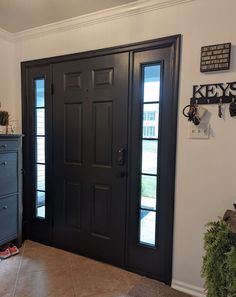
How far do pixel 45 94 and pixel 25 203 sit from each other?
128 centimetres

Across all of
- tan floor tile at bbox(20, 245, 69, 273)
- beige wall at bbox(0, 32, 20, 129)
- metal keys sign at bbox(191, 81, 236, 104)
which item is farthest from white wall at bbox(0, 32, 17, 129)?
metal keys sign at bbox(191, 81, 236, 104)

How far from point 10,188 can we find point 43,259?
0.79 metres

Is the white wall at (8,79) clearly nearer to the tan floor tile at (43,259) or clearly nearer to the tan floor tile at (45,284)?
the tan floor tile at (43,259)

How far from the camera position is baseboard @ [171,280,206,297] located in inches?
76.1

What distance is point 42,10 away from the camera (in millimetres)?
2182

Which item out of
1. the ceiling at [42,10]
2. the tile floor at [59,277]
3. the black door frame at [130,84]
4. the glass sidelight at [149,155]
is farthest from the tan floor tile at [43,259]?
the ceiling at [42,10]

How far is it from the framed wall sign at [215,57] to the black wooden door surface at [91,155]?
66 cm

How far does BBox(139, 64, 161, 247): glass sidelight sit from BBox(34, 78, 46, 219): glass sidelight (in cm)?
118

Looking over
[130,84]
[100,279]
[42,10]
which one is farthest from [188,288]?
[42,10]

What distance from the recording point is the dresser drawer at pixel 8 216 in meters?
2.42

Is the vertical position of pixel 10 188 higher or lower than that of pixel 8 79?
lower

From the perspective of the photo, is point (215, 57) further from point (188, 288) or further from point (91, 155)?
point (188, 288)

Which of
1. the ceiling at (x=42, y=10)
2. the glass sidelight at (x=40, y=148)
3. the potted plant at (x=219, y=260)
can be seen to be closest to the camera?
the potted plant at (x=219, y=260)

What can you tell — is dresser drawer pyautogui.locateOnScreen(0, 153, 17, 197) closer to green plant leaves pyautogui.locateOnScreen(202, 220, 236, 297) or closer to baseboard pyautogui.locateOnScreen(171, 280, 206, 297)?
baseboard pyautogui.locateOnScreen(171, 280, 206, 297)
